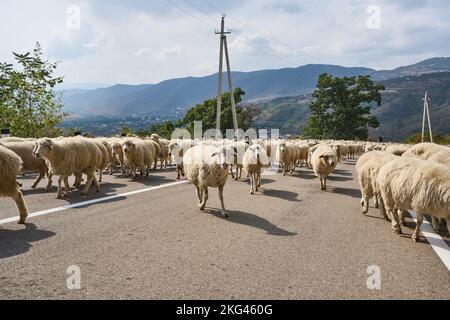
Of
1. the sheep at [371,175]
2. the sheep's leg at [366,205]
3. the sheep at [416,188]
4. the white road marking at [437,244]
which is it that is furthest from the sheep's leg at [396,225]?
the sheep's leg at [366,205]

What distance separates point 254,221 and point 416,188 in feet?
10.3

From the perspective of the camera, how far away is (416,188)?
21.4ft

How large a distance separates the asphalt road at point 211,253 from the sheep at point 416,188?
23.4 inches

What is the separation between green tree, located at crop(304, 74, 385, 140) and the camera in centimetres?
8288

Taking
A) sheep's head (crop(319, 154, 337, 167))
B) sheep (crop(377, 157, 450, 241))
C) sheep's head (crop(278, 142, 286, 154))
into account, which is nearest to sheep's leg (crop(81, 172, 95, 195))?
sheep's head (crop(319, 154, 337, 167))

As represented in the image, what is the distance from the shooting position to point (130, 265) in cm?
511

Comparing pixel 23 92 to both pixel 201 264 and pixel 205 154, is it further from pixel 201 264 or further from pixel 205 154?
pixel 201 264

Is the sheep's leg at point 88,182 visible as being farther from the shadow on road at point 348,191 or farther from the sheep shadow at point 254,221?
the shadow on road at point 348,191

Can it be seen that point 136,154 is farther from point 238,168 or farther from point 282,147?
point 282,147

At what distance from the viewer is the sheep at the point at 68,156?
33.9 feet

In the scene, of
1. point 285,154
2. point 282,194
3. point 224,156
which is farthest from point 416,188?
point 285,154

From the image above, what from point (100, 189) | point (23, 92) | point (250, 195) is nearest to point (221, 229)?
point (250, 195)

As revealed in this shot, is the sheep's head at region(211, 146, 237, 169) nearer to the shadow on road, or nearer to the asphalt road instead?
the asphalt road

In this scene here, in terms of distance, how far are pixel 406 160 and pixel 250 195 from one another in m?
5.05
